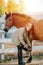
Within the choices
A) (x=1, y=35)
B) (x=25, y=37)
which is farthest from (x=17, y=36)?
(x=1, y=35)

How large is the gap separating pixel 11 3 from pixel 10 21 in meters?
0.22

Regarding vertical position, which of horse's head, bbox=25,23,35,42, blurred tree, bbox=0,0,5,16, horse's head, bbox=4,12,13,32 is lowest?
horse's head, bbox=25,23,35,42

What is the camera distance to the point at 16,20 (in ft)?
6.33

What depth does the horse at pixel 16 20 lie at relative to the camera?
1860mm

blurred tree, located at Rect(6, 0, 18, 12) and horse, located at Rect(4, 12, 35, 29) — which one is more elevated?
blurred tree, located at Rect(6, 0, 18, 12)

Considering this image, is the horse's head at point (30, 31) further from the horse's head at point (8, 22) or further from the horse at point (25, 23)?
the horse's head at point (8, 22)

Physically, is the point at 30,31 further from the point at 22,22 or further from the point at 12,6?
the point at 12,6

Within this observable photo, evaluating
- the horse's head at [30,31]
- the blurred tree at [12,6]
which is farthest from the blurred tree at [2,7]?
the horse's head at [30,31]

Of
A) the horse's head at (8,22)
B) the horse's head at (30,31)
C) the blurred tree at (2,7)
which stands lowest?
the horse's head at (30,31)

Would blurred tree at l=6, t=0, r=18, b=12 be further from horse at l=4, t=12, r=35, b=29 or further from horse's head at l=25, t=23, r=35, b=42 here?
horse's head at l=25, t=23, r=35, b=42

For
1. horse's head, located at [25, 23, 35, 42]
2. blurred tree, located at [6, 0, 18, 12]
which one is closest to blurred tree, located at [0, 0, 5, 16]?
blurred tree, located at [6, 0, 18, 12]

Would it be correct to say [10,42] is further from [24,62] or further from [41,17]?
[41,17]

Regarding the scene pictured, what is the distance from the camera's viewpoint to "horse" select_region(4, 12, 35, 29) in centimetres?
186

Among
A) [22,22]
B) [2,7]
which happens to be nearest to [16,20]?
[22,22]
